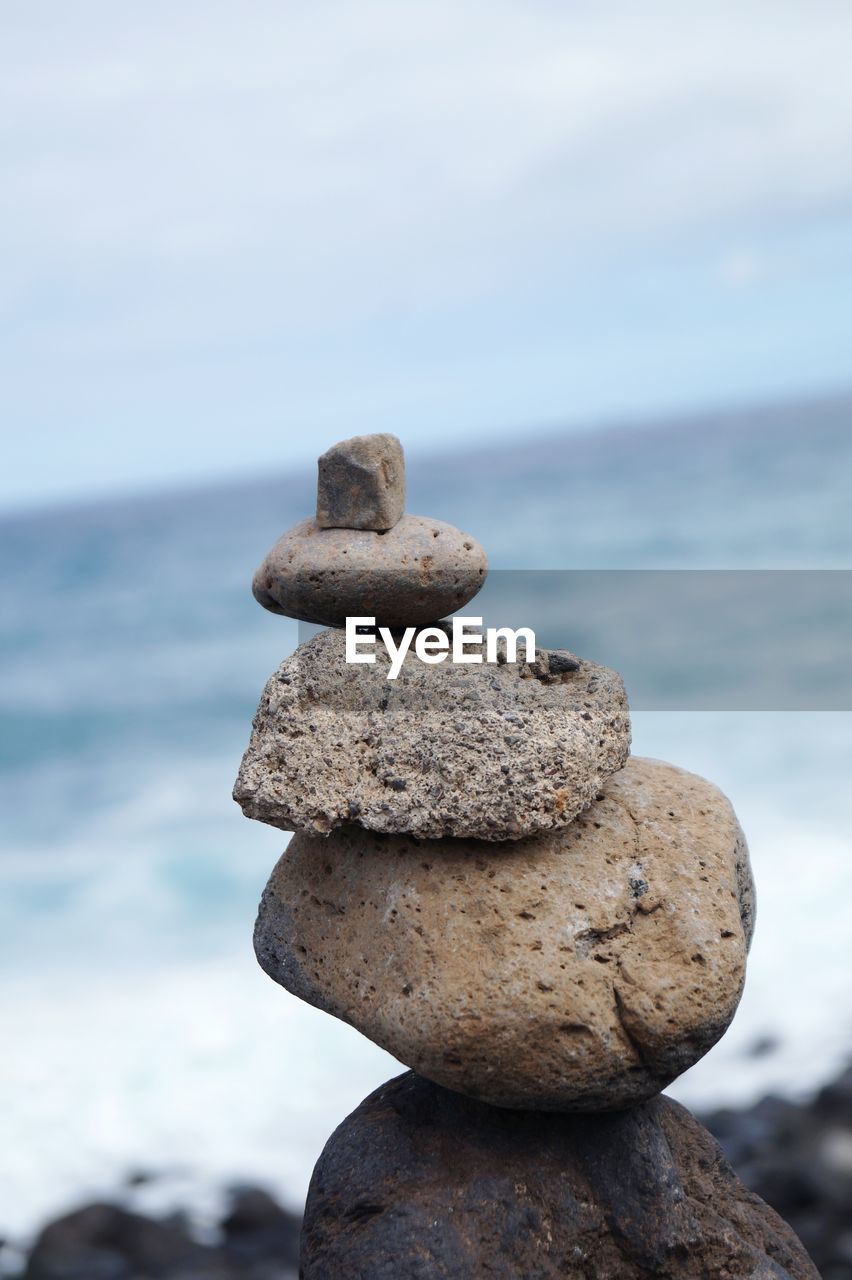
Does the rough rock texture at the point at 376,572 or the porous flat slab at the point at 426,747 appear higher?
the rough rock texture at the point at 376,572

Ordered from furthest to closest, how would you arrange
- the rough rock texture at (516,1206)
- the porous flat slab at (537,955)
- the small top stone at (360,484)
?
the small top stone at (360,484), the rough rock texture at (516,1206), the porous flat slab at (537,955)

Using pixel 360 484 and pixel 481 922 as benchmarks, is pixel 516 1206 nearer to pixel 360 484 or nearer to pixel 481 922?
pixel 481 922

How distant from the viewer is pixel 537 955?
3439 mm

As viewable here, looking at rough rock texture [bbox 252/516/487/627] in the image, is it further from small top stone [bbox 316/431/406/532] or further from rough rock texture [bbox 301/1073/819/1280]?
rough rock texture [bbox 301/1073/819/1280]

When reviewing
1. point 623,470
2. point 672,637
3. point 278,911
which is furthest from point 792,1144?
point 623,470

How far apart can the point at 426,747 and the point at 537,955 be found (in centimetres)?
61

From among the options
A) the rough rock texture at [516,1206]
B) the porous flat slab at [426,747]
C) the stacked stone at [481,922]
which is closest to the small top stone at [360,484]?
the stacked stone at [481,922]

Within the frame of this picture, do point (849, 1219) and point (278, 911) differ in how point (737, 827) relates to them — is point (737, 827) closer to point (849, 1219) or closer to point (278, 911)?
point (278, 911)

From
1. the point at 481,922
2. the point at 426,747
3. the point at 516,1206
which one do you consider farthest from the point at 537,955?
the point at 516,1206

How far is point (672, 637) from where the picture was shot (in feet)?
47.4

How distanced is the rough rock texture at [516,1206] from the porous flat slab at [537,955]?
0.33 metres

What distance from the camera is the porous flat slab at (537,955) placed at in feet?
11.2

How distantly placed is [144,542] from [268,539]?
2.10 meters

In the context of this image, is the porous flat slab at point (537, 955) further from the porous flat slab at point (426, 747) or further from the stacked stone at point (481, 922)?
the porous flat slab at point (426, 747)
